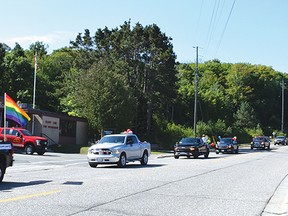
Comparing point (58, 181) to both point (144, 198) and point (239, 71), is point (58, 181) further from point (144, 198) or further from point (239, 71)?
point (239, 71)

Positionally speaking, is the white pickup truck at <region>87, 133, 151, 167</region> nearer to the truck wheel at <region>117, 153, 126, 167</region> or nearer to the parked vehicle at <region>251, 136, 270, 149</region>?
the truck wheel at <region>117, 153, 126, 167</region>

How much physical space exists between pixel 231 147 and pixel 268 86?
7758 centimetres

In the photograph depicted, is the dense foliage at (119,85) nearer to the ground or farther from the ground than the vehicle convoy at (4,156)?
farther from the ground

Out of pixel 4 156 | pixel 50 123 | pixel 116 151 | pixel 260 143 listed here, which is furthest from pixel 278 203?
pixel 260 143

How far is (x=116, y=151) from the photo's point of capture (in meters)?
21.1

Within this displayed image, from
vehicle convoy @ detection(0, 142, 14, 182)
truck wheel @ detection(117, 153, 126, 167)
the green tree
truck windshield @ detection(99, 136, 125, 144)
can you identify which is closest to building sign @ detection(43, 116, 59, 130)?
truck windshield @ detection(99, 136, 125, 144)

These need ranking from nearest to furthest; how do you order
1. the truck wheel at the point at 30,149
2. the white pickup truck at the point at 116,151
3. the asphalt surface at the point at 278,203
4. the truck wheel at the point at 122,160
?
the asphalt surface at the point at 278,203
the white pickup truck at the point at 116,151
the truck wheel at the point at 122,160
the truck wheel at the point at 30,149

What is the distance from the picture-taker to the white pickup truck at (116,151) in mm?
20938

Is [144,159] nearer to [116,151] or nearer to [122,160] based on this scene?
[122,160]

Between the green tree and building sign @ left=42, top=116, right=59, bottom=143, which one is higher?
the green tree

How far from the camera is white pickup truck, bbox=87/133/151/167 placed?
20.9m

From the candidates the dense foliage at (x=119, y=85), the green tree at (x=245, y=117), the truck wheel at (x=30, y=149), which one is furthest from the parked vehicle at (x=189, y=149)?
the green tree at (x=245, y=117)

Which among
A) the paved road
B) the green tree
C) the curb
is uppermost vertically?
the green tree

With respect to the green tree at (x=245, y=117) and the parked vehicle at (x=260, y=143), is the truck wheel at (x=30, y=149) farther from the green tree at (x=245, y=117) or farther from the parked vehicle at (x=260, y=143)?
the green tree at (x=245, y=117)
